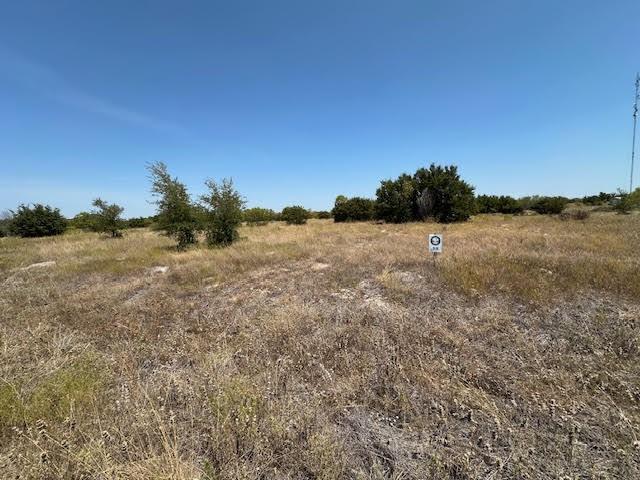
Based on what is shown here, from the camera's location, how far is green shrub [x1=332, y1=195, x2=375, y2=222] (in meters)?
30.8

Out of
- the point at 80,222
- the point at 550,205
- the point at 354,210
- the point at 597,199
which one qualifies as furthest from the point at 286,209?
the point at 597,199

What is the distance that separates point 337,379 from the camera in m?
3.32

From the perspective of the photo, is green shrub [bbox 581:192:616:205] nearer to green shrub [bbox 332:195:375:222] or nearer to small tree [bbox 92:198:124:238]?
green shrub [bbox 332:195:375:222]

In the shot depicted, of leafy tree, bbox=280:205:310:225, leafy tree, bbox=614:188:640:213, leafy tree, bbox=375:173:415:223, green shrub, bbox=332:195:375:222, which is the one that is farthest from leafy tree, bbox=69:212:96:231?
leafy tree, bbox=614:188:640:213

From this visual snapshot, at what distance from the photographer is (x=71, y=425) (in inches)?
94.0

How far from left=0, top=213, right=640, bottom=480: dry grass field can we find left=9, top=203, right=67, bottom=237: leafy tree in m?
21.7

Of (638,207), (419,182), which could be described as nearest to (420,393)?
(419,182)

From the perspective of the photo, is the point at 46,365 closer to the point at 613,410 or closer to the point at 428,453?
the point at 428,453

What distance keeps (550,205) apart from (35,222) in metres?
43.6

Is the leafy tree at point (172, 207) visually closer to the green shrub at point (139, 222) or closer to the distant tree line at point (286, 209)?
the distant tree line at point (286, 209)

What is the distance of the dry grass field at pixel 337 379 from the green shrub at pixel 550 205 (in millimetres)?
23846

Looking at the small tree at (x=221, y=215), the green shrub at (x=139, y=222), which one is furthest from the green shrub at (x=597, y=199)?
the green shrub at (x=139, y=222)

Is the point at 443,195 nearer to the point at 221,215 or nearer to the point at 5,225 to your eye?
the point at 221,215

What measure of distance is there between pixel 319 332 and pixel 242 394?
1.90 meters
